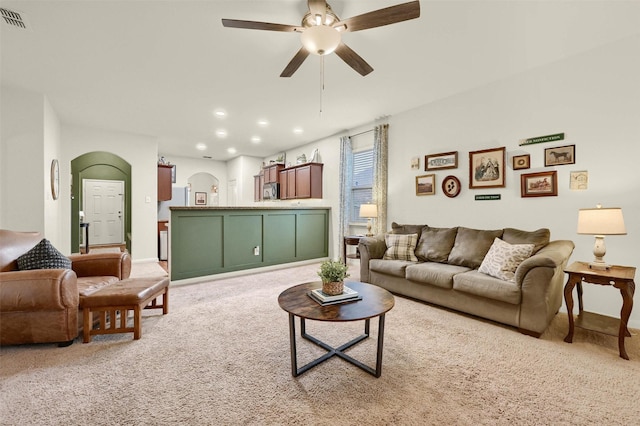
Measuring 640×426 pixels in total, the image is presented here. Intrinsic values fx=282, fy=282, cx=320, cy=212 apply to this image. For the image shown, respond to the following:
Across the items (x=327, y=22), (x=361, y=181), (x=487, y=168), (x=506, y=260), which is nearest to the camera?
(x=327, y=22)

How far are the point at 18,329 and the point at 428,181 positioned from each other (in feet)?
15.2

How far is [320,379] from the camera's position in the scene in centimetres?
182

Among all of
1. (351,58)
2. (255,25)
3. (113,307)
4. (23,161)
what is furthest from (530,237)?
(23,161)

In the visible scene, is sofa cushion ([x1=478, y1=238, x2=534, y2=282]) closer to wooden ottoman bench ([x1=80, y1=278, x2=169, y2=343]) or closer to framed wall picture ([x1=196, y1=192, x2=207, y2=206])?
wooden ottoman bench ([x1=80, y1=278, x2=169, y2=343])

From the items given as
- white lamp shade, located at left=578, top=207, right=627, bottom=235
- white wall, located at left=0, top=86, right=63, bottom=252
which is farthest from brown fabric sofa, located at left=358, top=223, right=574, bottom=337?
white wall, located at left=0, top=86, right=63, bottom=252

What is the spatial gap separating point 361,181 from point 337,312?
392 centimetres

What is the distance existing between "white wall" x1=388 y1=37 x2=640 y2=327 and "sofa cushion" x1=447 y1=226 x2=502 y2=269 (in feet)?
1.22

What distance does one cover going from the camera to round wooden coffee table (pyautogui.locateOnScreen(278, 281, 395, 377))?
1.77 m

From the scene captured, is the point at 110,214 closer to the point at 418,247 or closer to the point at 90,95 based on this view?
the point at 90,95

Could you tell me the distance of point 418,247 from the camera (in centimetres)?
382

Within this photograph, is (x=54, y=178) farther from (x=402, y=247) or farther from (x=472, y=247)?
(x=472, y=247)

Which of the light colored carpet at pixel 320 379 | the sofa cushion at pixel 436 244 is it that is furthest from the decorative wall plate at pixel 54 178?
the sofa cushion at pixel 436 244

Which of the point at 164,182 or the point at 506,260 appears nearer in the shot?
the point at 506,260

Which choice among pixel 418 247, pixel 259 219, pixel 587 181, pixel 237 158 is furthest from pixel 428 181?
pixel 237 158
